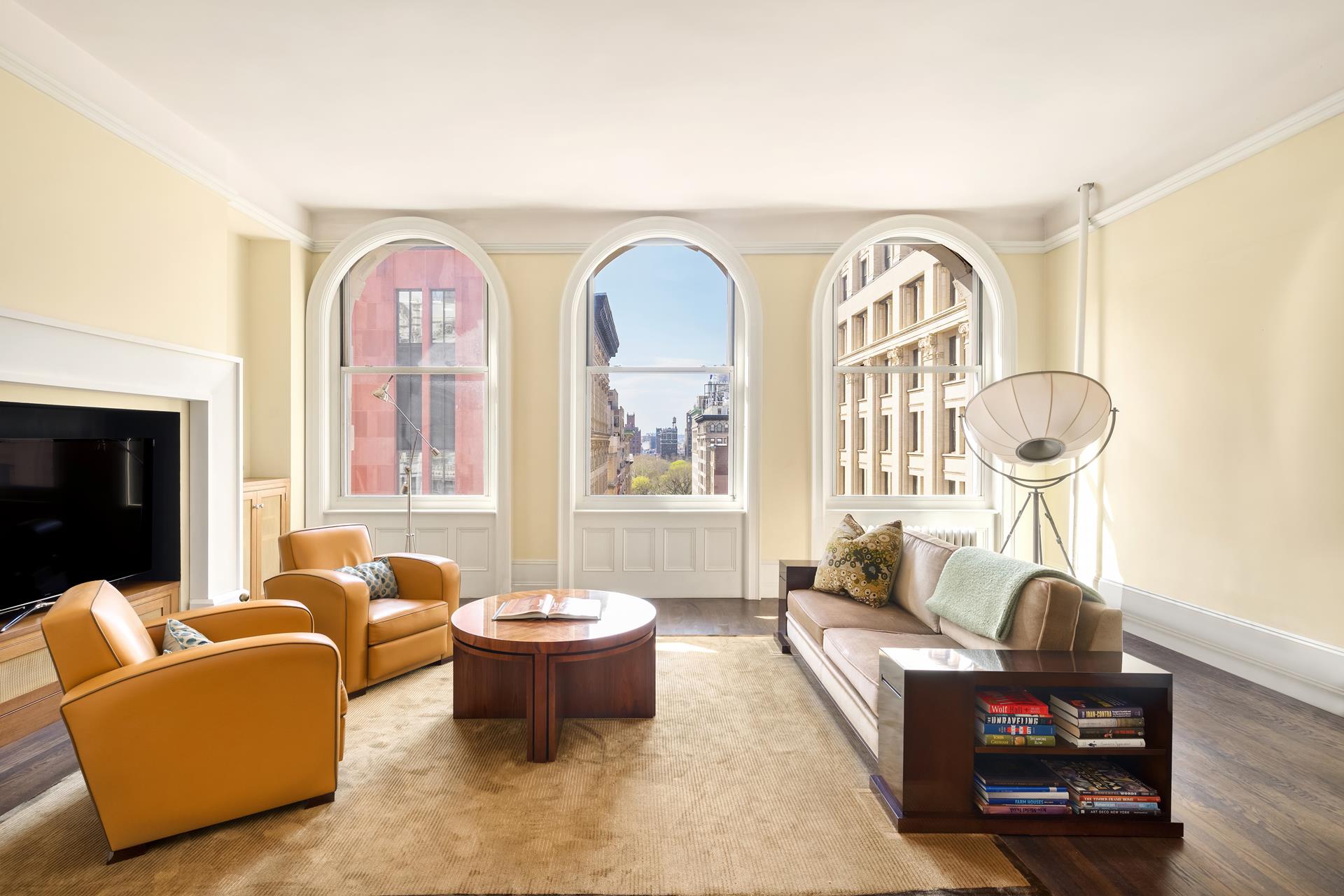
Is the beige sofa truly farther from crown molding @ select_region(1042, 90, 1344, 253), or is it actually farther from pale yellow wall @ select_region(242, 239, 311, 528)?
pale yellow wall @ select_region(242, 239, 311, 528)

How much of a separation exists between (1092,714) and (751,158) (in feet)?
11.1

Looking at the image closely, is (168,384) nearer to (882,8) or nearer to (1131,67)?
(882,8)

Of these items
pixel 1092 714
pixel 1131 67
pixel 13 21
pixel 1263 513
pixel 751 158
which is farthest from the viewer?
pixel 751 158

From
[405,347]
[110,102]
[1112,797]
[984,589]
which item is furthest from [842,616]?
[110,102]

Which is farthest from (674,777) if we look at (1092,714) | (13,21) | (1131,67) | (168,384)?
(13,21)

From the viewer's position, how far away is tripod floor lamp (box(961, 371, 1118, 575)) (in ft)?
12.2

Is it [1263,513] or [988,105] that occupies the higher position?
[988,105]

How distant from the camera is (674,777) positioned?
2.44 meters

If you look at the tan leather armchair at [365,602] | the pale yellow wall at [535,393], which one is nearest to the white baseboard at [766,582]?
the pale yellow wall at [535,393]

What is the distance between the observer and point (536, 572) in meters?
5.15

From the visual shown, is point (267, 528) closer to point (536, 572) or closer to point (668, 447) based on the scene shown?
point (536, 572)

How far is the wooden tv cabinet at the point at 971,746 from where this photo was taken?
2088 mm

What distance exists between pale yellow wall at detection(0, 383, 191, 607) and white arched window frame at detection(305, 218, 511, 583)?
1329mm

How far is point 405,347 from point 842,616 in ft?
12.8
